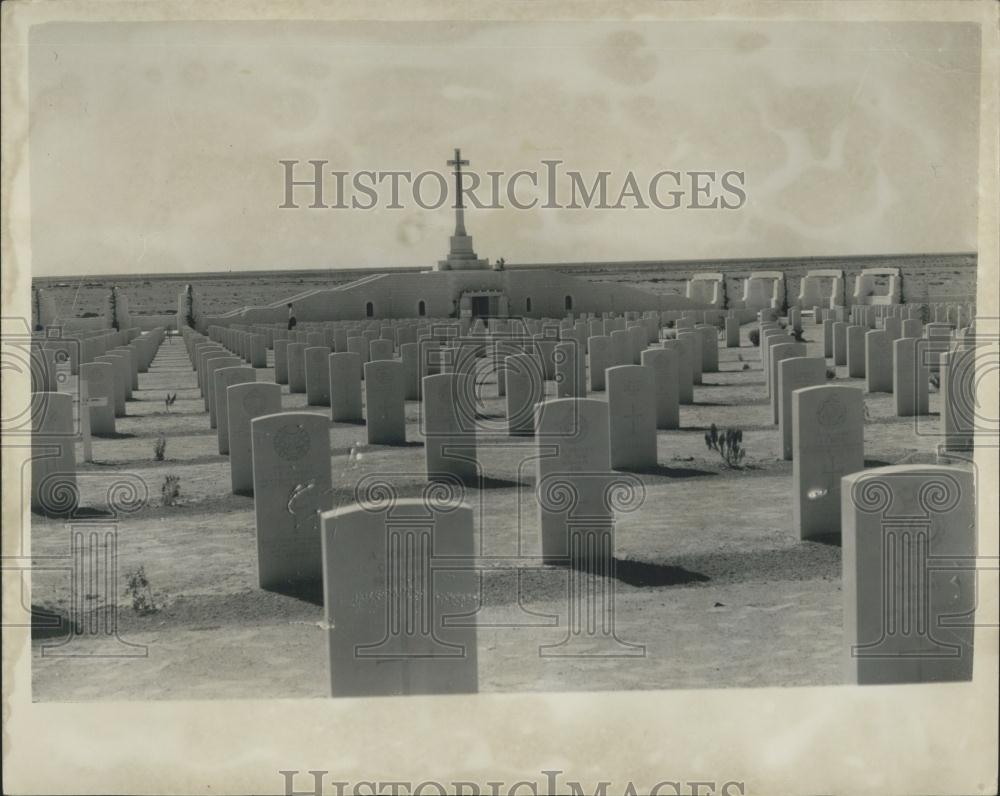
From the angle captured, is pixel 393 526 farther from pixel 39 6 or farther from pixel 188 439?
pixel 188 439

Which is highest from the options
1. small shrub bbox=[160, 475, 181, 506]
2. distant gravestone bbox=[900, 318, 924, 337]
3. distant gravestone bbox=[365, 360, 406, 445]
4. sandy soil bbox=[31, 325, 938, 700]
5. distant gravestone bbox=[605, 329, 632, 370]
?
distant gravestone bbox=[900, 318, 924, 337]

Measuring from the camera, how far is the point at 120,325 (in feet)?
122

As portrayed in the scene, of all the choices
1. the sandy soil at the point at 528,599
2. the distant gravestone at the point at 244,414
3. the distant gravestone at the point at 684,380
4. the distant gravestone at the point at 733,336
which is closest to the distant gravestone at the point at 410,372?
the distant gravestone at the point at 684,380

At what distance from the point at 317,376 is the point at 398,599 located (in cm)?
1191

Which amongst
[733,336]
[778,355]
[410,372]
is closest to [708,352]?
[410,372]

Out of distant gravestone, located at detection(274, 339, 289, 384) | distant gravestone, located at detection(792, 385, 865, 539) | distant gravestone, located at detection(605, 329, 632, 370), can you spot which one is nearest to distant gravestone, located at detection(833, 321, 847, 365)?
distant gravestone, located at detection(605, 329, 632, 370)

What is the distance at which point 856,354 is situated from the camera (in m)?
17.6

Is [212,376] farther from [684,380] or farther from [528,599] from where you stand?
[528,599]

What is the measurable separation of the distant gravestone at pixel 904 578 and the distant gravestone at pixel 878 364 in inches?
419

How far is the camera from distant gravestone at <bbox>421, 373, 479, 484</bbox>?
10695 mm

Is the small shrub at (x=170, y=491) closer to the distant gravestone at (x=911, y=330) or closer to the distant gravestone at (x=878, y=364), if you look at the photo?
the distant gravestone at (x=878, y=364)

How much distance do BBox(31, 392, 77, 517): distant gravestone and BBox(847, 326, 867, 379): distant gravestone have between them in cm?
1198

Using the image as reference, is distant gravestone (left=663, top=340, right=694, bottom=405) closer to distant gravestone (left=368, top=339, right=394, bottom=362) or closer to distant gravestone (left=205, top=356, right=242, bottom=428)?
distant gravestone (left=368, top=339, right=394, bottom=362)

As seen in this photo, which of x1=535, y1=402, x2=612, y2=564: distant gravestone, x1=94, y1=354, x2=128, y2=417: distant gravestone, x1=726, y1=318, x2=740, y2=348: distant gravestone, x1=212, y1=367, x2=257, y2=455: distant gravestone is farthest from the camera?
x1=726, y1=318, x2=740, y2=348: distant gravestone
